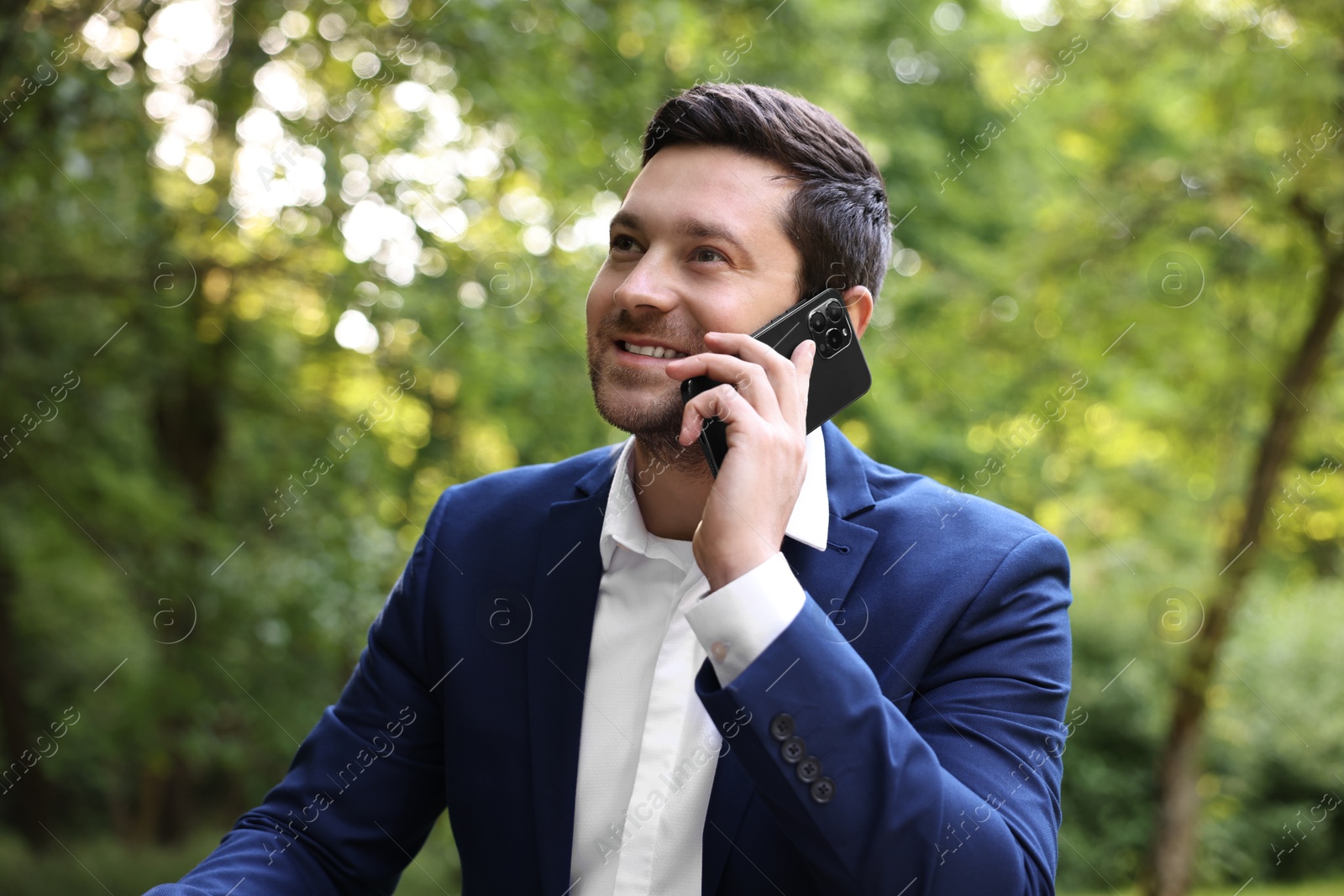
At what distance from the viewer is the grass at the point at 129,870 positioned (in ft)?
25.4

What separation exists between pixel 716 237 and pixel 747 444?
0.47 meters

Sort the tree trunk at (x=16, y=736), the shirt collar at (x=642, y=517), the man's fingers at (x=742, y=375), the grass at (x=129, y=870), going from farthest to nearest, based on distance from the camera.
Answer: the tree trunk at (x=16, y=736), the grass at (x=129, y=870), the shirt collar at (x=642, y=517), the man's fingers at (x=742, y=375)

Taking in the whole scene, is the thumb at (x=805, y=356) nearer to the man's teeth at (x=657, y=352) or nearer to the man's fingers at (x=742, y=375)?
the man's fingers at (x=742, y=375)

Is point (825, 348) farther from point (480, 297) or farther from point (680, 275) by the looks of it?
point (480, 297)

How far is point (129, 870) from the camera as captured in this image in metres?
8.22

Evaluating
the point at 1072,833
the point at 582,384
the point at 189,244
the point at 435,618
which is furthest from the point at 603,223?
the point at 1072,833

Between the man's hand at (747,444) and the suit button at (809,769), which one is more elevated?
the man's hand at (747,444)

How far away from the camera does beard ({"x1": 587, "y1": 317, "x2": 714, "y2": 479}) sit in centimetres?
195

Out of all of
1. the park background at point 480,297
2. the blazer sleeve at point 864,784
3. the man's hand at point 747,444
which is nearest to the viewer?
the blazer sleeve at point 864,784

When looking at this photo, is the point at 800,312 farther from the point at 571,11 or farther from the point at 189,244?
the point at 189,244

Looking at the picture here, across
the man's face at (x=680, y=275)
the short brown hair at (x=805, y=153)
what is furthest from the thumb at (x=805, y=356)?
the short brown hair at (x=805, y=153)

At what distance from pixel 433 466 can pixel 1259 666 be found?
9.99 meters

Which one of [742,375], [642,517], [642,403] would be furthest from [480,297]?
[742,375]

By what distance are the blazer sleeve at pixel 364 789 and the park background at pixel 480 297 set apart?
9.67ft
